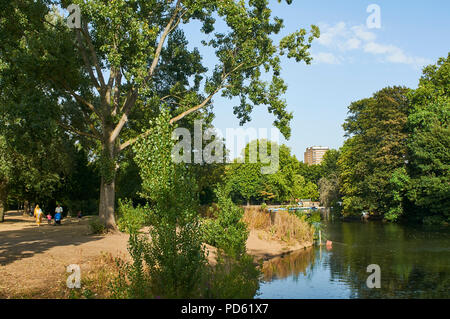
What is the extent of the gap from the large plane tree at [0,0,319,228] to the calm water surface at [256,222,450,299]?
804 centimetres

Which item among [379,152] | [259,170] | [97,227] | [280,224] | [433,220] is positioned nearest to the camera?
[97,227]

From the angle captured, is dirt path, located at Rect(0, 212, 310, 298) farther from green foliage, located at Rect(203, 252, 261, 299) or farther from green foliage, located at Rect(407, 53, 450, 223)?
green foliage, located at Rect(407, 53, 450, 223)

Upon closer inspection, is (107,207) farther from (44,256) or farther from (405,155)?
(405,155)

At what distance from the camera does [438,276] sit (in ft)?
56.6

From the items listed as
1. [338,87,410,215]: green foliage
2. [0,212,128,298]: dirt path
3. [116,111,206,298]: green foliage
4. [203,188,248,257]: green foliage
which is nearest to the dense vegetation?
[338,87,410,215]: green foliage

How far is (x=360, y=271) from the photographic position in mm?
18891

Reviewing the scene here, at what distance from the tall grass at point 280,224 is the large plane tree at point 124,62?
21.9 ft

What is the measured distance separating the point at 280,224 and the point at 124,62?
14.6 metres

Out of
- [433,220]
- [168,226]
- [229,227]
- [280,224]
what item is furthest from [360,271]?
[433,220]

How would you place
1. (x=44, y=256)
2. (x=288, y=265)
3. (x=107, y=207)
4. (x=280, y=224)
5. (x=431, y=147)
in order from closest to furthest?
(x=44, y=256)
(x=288, y=265)
(x=107, y=207)
(x=280, y=224)
(x=431, y=147)

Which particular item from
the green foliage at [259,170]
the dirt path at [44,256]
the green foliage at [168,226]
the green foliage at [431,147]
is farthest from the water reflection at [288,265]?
the green foliage at [259,170]

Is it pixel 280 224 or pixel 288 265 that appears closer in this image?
pixel 288 265
